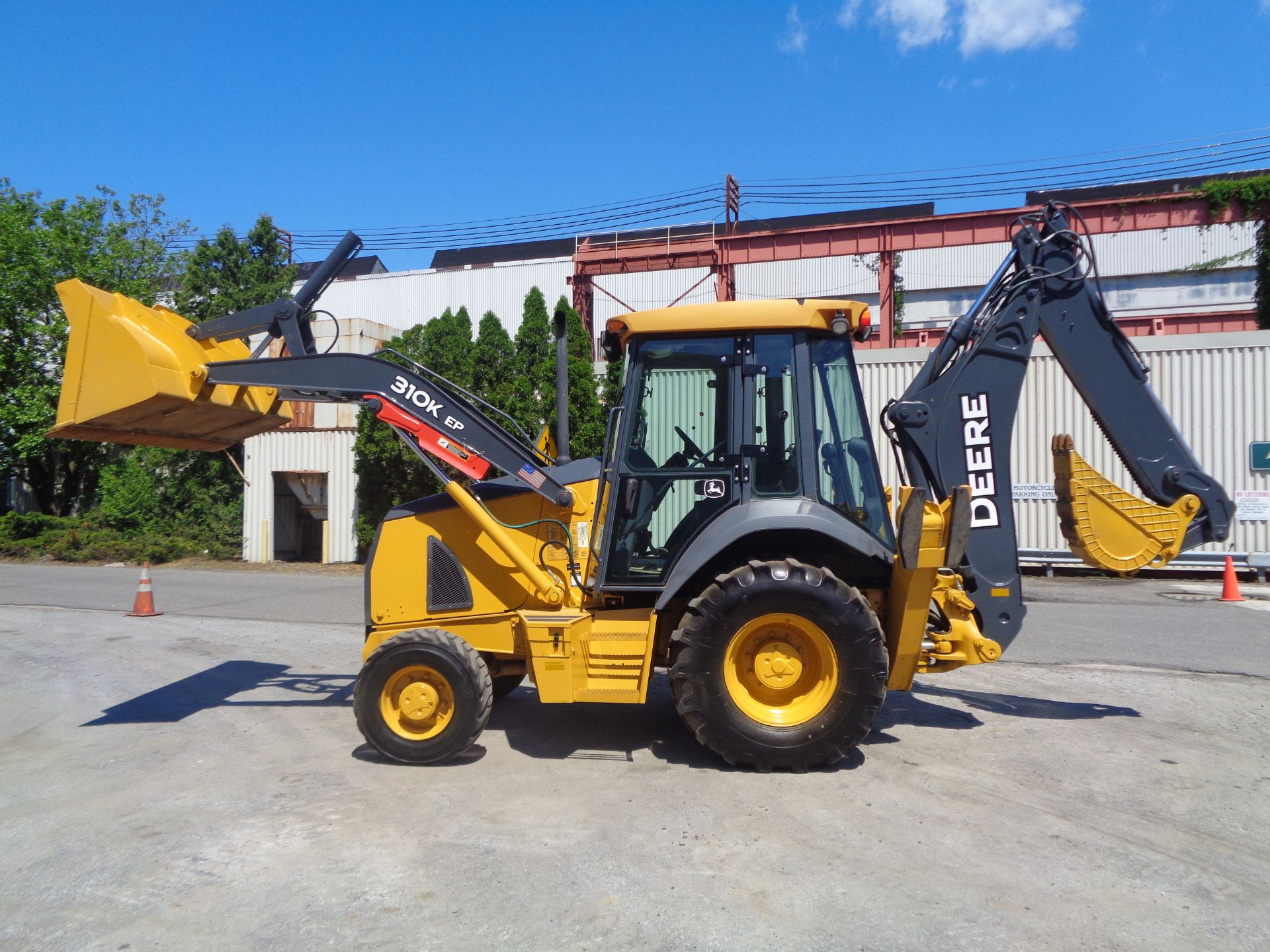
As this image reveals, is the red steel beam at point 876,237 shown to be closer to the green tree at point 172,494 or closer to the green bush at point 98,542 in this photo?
the green tree at point 172,494

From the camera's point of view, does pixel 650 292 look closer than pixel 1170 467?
No

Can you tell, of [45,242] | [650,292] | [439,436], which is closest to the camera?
[439,436]

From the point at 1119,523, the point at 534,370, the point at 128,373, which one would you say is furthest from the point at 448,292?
the point at 1119,523

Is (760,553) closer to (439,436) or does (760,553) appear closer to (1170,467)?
(439,436)

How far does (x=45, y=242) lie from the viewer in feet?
78.1

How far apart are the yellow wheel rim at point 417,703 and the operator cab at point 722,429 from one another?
1136mm

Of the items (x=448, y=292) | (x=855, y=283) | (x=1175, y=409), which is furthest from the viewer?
(x=448, y=292)

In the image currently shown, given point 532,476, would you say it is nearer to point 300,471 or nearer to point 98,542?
point 300,471

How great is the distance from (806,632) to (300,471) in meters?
16.9

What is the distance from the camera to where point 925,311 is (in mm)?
37688

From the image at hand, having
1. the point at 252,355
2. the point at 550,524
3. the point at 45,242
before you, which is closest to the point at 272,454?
the point at 45,242

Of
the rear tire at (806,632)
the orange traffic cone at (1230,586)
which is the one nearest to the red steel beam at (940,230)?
the orange traffic cone at (1230,586)

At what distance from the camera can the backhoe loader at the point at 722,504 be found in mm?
5082

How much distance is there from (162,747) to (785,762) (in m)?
4.01
